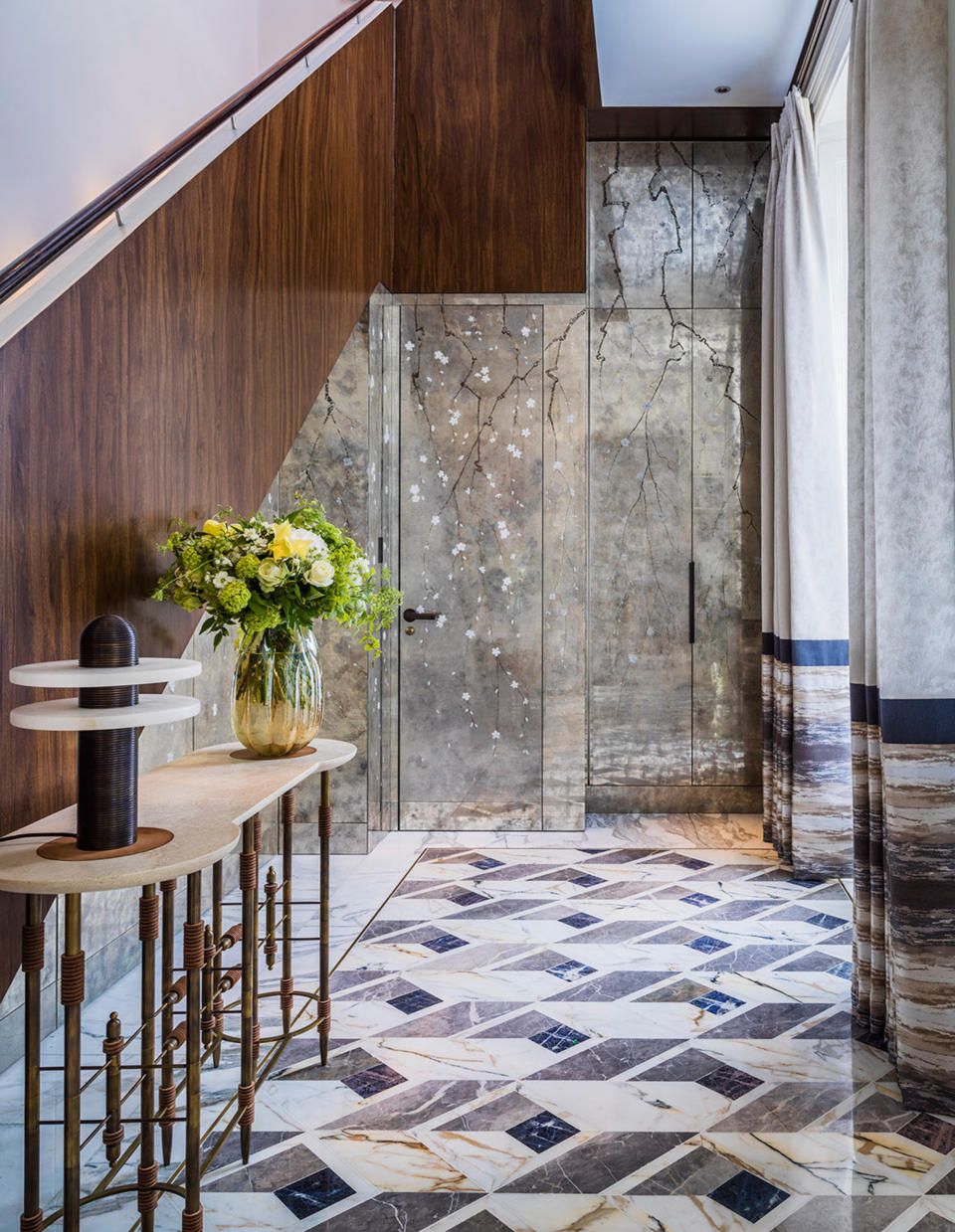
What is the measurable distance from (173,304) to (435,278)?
2.74 m

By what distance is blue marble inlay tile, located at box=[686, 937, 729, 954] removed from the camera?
10.4 ft

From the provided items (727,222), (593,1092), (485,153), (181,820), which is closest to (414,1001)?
(593,1092)

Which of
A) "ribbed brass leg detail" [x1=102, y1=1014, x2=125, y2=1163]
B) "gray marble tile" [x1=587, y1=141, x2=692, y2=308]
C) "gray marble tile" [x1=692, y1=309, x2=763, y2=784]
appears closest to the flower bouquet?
"ribbed brass leg detail" [x1=102, y1=1014, x2=125, y2=1163]

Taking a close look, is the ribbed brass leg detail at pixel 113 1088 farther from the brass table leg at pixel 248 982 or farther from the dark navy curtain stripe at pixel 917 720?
the dark navy curtain stripe at pixel 917 720

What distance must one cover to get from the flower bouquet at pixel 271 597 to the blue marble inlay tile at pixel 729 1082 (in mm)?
1316

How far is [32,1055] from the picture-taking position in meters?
1.32

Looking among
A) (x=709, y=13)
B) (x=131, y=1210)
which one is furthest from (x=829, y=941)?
(x=709, y=13)

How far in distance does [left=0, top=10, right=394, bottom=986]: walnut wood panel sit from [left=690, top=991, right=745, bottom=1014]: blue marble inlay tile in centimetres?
182

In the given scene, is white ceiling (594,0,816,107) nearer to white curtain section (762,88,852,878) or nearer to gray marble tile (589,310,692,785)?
white curtain section (762,88,852,878)

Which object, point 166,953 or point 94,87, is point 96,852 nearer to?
point 166,953

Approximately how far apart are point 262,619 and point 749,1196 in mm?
1554

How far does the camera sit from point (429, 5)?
15.0 ft

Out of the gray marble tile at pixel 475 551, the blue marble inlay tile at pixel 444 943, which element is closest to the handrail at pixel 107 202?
the gray marble tile at pixel 475 551

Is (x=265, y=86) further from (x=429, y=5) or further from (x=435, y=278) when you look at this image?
(x=429, y=5)
